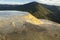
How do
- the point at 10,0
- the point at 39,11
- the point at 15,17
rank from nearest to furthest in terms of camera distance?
the point at 15,17 → the point at 39,11 → the point at 10,0

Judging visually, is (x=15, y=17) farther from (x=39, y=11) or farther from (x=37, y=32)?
(x=39, y=11)

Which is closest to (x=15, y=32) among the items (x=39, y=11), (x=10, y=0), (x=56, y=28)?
(x=56, y=28)

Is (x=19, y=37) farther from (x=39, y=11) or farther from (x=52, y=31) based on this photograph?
(x=39, y=11)

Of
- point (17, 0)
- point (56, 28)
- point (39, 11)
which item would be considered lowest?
point (17, 0)

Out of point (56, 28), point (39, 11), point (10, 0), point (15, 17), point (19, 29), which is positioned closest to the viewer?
point (19, 29)

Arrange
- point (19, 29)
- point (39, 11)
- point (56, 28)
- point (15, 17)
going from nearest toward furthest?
point (19, 29) → point (56, 28) → point (15, 17) → point (39, 11)

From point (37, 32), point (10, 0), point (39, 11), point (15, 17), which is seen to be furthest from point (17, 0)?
point (37, 32)

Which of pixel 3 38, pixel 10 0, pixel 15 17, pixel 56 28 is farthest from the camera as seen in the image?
pixel 10 0

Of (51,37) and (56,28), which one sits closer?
(51,37)

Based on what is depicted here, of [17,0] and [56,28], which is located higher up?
[56,28]
